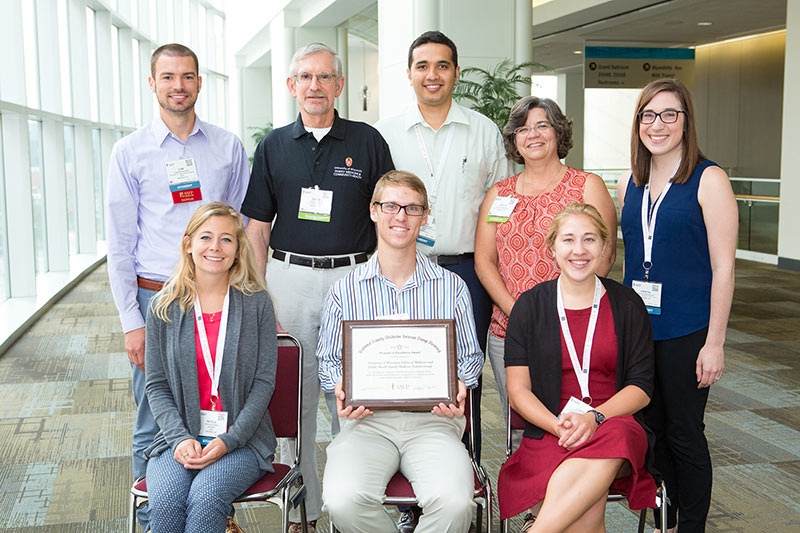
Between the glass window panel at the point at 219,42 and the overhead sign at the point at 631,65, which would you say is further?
the glass window panel at the point at 219,42

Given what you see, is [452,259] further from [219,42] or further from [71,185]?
[219,42]

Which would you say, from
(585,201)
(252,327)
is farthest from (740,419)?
(252,327)

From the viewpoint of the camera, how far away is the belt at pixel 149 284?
3020 millimetres

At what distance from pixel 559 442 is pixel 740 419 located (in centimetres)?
287

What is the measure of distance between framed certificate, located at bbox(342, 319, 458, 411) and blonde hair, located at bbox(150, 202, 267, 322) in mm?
466

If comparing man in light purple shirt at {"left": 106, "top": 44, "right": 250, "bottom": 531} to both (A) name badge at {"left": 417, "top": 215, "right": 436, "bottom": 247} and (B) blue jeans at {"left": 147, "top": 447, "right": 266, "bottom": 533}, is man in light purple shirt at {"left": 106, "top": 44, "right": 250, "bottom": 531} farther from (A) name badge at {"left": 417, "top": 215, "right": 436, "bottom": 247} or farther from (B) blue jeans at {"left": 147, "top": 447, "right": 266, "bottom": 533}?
(A) name badge at {"left": 417, "top": 215, "right": 436, "bottom": 247}

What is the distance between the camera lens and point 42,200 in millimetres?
10016

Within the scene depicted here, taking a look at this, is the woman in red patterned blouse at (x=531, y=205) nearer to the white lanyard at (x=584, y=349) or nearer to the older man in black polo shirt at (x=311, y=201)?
the white lanyard at (x=584, y=349)

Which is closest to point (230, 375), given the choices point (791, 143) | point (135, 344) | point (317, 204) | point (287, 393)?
point (287, 393)

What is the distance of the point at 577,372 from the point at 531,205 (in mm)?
762

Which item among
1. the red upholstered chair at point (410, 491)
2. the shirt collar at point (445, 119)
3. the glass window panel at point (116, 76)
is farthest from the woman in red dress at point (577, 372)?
the glass window panel at point (116, 76)

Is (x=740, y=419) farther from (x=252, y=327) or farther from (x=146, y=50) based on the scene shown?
(x=146, y=50)

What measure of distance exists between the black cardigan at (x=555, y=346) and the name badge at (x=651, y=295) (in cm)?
14

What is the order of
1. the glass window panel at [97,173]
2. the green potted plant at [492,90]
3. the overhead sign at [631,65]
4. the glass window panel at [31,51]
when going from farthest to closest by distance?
the overhead sign at [631,65] → the glass window panel at [97,173] → the glass window panel at [31,51] → the green potted plant at [492,90]
